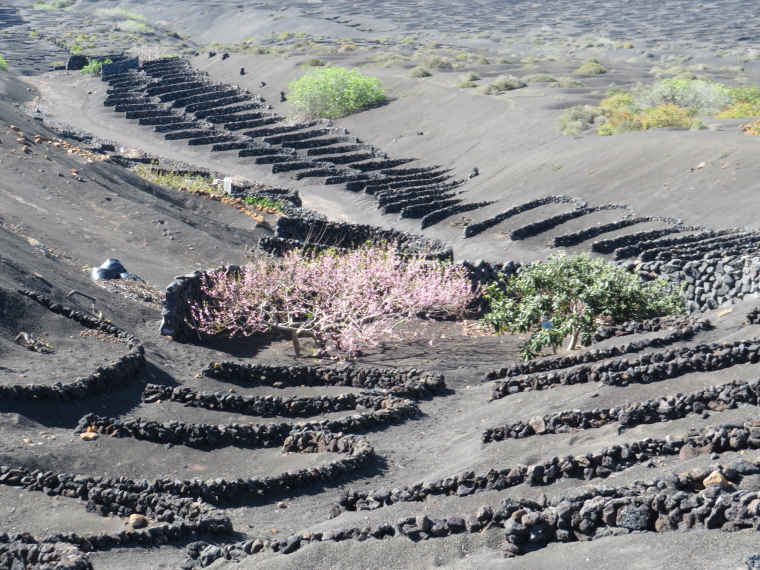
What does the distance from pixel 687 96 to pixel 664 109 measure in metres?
7.21

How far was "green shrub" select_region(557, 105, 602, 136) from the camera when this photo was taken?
156 feet

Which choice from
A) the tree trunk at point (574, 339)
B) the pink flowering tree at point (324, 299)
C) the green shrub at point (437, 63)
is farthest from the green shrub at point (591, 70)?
the tree trunk at point (574, 339)

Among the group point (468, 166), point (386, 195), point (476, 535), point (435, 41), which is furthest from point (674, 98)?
point (435, 41)

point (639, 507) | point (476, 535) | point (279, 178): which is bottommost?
point (279, 178)

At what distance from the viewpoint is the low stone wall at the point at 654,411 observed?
11125mm

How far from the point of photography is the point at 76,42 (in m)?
105

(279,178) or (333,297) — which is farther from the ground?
(333,297)

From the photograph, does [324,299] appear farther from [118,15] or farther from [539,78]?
[118,15]

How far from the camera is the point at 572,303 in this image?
20016 millimetres

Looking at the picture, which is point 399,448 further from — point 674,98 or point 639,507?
point 674,98

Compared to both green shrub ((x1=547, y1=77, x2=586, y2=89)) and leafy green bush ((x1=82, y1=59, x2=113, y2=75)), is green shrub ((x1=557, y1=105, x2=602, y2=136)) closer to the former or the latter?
green shrub ((x1=547, y1=77, x2=586, y2=89))

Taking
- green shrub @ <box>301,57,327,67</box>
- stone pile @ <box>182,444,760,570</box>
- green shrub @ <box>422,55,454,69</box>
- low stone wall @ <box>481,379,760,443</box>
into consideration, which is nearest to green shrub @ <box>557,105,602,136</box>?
green shrub @ <box>422,55,454,69</box>

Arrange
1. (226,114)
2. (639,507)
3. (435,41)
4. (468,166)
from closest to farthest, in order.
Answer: (639,507), (468,166), (226,114), (435,41)

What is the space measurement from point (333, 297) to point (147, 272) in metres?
6.81
